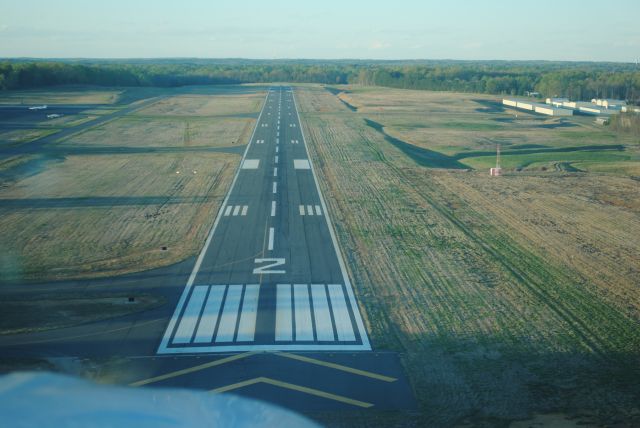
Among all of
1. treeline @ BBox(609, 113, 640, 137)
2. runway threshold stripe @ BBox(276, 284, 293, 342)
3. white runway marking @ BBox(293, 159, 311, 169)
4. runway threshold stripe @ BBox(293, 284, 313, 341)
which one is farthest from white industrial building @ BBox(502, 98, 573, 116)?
runway threshold stripe @ BBox(276, 284, 293, 342)

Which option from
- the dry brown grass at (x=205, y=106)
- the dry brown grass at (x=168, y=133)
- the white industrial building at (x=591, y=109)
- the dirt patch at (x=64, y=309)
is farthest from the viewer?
the white industrial building at (x=591, y=109)

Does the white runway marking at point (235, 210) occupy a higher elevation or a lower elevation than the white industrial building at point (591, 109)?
lower

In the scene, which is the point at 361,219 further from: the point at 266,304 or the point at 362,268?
the point at 266,304

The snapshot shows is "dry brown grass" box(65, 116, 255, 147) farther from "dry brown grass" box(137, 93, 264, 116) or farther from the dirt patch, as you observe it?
the dirt patch

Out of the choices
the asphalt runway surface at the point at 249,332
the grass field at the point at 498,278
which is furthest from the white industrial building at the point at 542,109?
the asphalt runway surface at the point at 249,332

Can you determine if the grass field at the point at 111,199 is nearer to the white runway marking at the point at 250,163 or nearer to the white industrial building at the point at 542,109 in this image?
the white runway marking at the point at 250,163

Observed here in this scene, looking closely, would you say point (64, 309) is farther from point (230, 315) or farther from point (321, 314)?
point (321, 314)
